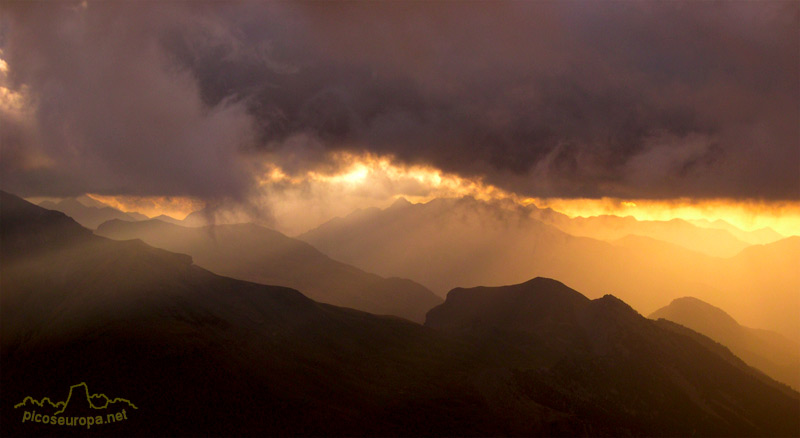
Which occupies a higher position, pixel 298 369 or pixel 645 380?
pixel 298 369

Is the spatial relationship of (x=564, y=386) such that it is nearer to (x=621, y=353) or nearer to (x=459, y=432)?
(x=621, y=353)

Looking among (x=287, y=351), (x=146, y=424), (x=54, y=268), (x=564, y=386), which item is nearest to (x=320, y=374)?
(x=287, y=351)

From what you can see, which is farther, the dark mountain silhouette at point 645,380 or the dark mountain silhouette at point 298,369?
the dark mountain silhouette at point 645,380

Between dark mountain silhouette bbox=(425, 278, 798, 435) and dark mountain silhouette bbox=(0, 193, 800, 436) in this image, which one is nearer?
dark mountain silhouette bbox=(0, 193, 800, 436)

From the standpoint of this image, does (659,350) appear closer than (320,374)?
No

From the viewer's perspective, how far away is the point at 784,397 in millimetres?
164250

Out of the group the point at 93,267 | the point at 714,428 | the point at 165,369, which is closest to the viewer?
the point at 165,369

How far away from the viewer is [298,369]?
146 metres

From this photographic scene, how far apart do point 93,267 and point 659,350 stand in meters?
198

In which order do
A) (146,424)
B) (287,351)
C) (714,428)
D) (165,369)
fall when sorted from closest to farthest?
(146,424)
(165,369)
(714,428)
(287,351)

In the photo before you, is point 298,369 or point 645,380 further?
point 645,380

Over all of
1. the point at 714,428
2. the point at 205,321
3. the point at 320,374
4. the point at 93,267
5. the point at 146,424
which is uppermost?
the point at 93,267

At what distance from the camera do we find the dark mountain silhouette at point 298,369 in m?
123

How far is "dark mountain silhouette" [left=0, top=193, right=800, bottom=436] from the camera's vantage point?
12275 cm
